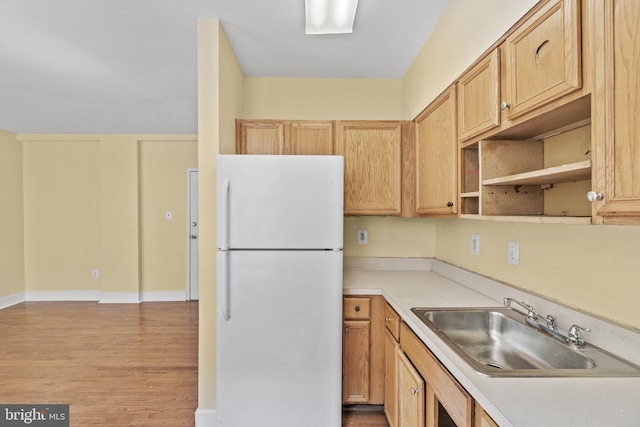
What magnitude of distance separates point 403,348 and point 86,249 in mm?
4821

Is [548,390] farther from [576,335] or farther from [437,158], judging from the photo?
[437,158]

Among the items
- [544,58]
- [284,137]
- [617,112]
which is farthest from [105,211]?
[617,112]

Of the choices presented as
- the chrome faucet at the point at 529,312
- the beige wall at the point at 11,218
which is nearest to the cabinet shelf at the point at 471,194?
the chrome faucet at the point at 529,312

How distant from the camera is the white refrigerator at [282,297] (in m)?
1.66

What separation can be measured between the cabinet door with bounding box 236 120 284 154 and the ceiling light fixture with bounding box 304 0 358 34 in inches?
27.1

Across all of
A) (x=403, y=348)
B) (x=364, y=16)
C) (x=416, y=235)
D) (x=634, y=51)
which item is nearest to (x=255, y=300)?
(x=403, y=348)

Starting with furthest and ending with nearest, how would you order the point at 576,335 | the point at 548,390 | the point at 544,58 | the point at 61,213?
the point at 61,213
the point at 576,335
the point at 544,58
the point at 548,390

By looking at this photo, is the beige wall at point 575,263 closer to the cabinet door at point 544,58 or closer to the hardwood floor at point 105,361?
the cabinet door at point 544,58

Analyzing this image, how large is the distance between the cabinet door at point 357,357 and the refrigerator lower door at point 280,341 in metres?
0.22

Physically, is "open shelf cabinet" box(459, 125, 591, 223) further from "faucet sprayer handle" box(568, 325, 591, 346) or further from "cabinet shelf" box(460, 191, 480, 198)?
"faucet sprayer handle" box(568, 325, 591, 346)

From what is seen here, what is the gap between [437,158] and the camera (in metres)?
1.77

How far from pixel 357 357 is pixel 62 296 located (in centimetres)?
472

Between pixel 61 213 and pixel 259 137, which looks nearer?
pixel 259 137

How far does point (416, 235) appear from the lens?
101 inches
